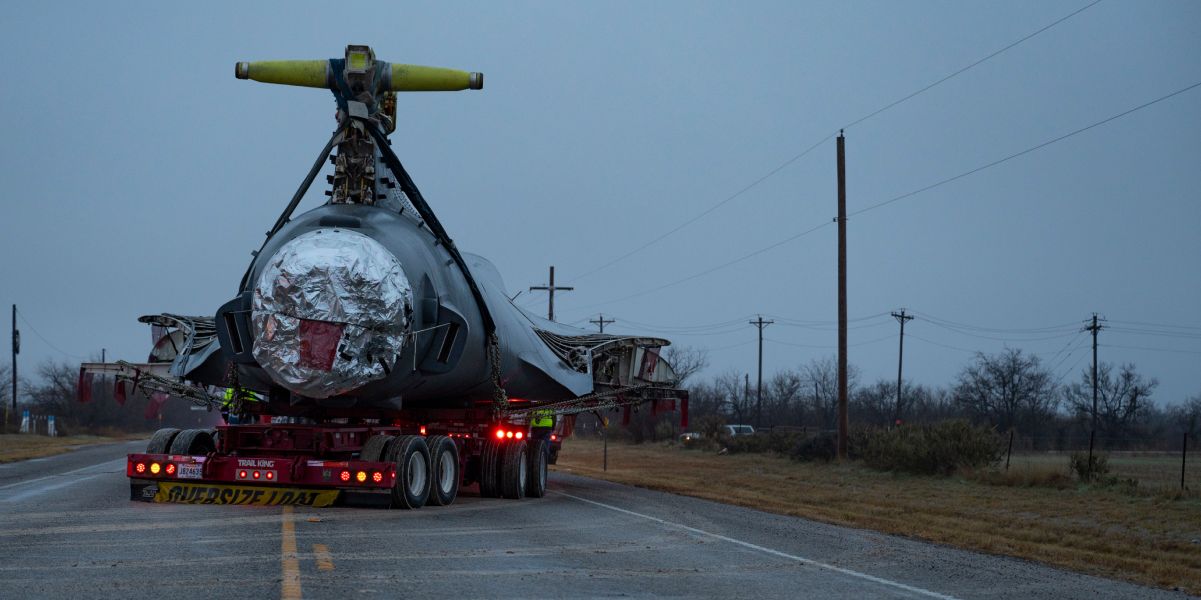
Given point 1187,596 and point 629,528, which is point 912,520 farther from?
point 1187,596

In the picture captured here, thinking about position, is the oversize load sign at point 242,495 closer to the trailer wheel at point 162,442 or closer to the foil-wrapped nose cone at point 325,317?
the foil-wrapped nose cone at point 325,317

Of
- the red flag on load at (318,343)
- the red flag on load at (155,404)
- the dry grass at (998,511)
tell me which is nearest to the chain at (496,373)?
the red flag on load at (318,343)

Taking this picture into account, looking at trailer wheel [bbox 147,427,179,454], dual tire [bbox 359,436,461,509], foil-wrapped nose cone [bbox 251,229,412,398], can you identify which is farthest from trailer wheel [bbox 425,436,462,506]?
trailer wheel [bbox 147,427,179,454]

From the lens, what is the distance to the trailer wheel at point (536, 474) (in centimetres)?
2122

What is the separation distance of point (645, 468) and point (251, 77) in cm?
2326

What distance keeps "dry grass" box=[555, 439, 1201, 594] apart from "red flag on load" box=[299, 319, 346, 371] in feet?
25.5

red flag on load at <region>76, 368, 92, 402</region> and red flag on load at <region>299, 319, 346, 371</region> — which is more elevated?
red flag on load at <region>299, 319, 346, 371</region>

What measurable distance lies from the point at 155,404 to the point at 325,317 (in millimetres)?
8316

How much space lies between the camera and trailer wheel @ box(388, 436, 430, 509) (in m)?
16.3

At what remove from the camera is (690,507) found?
19375mm

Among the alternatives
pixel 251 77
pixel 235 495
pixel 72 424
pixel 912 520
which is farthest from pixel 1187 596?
pixel 72 424

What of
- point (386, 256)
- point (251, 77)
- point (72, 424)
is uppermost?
point (251, 77)

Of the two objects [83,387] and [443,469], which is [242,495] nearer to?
[443,469]

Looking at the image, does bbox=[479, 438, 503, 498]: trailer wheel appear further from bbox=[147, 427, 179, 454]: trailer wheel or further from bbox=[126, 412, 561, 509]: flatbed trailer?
bbox=[147, 427, 179, 454]: trailer wheel
